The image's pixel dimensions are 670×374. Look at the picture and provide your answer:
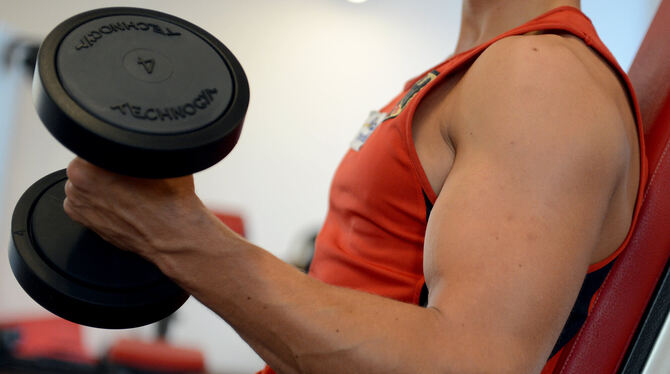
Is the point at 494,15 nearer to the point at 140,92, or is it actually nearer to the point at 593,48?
the point at 593,48

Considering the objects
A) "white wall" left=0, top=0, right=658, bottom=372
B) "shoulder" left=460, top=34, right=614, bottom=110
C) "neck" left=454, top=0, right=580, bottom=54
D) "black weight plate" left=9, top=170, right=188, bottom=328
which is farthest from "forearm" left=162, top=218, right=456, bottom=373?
"white wall" left=0, top=0, right=658, bottom=372

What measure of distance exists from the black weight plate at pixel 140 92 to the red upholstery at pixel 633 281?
0.46m

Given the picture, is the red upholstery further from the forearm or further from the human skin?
the forearm

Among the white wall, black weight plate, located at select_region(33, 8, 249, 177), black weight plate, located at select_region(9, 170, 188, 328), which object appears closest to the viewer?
black weight plate, located at select_region(33, 8, 249, 177)

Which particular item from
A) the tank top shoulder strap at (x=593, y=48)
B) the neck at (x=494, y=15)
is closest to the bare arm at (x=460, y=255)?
the tank top shoulder strap at (x=593, y=48)

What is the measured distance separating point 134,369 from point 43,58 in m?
1.80

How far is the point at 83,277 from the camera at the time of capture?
2.11ft

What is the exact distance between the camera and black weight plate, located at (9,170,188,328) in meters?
0.62

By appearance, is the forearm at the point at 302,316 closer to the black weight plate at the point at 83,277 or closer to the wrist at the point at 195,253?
the wrist at the point at 195,253

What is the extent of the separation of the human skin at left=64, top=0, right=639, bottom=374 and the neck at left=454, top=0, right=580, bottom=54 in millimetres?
249

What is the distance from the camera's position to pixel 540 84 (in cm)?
58

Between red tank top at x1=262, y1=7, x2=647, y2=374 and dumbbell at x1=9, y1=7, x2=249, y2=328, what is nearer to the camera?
dumbbell at x1=9, y1=7, x2=249, y2=328

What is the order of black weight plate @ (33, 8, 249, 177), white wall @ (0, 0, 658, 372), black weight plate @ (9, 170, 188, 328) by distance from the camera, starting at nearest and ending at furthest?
black weight plate @ (33, 8, 249, 177) < black weight plate @ (9, 170, 188, 328) < white wall @ (0, 0, 658, 372)

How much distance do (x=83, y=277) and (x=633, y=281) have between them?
61 centimetres
